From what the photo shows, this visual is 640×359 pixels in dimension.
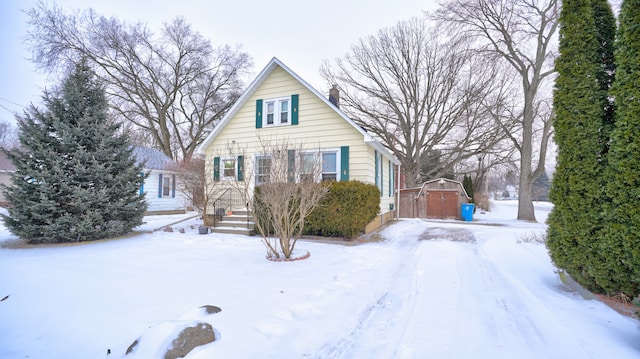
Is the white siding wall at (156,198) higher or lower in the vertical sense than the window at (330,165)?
lower

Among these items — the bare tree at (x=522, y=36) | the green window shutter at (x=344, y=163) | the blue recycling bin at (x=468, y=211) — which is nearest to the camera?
the green window shutter at (x=344, y=163)

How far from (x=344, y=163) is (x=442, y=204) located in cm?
989

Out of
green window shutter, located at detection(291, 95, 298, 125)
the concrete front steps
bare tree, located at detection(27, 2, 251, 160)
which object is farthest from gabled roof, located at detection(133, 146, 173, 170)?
green window shutter, located at detection(291, 95, 298, 125)

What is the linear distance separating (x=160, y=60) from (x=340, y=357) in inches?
977

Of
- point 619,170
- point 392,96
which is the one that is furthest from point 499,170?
point 619,170

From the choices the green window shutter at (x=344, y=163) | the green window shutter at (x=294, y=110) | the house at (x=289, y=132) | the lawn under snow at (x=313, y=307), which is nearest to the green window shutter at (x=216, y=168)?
the house at (x=289, y=132)

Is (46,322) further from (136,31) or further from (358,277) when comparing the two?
(136,31)

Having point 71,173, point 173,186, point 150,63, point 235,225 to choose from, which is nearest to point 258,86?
point 235,225

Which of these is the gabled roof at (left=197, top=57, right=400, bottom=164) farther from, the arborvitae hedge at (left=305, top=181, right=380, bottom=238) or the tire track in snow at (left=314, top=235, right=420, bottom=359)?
the tire track in snow at (left=314, top=235, right=420, bottom=359)

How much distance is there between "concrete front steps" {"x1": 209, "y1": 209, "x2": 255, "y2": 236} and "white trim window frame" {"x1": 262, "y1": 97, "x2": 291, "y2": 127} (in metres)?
3.68

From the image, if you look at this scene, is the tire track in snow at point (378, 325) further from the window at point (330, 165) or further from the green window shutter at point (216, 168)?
the green window shutter at point (216, 168)

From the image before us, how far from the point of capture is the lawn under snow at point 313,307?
8.57ft

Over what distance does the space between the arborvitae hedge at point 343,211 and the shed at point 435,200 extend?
33.0ft

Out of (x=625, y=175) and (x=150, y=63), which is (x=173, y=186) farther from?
(x=625, y=175)
